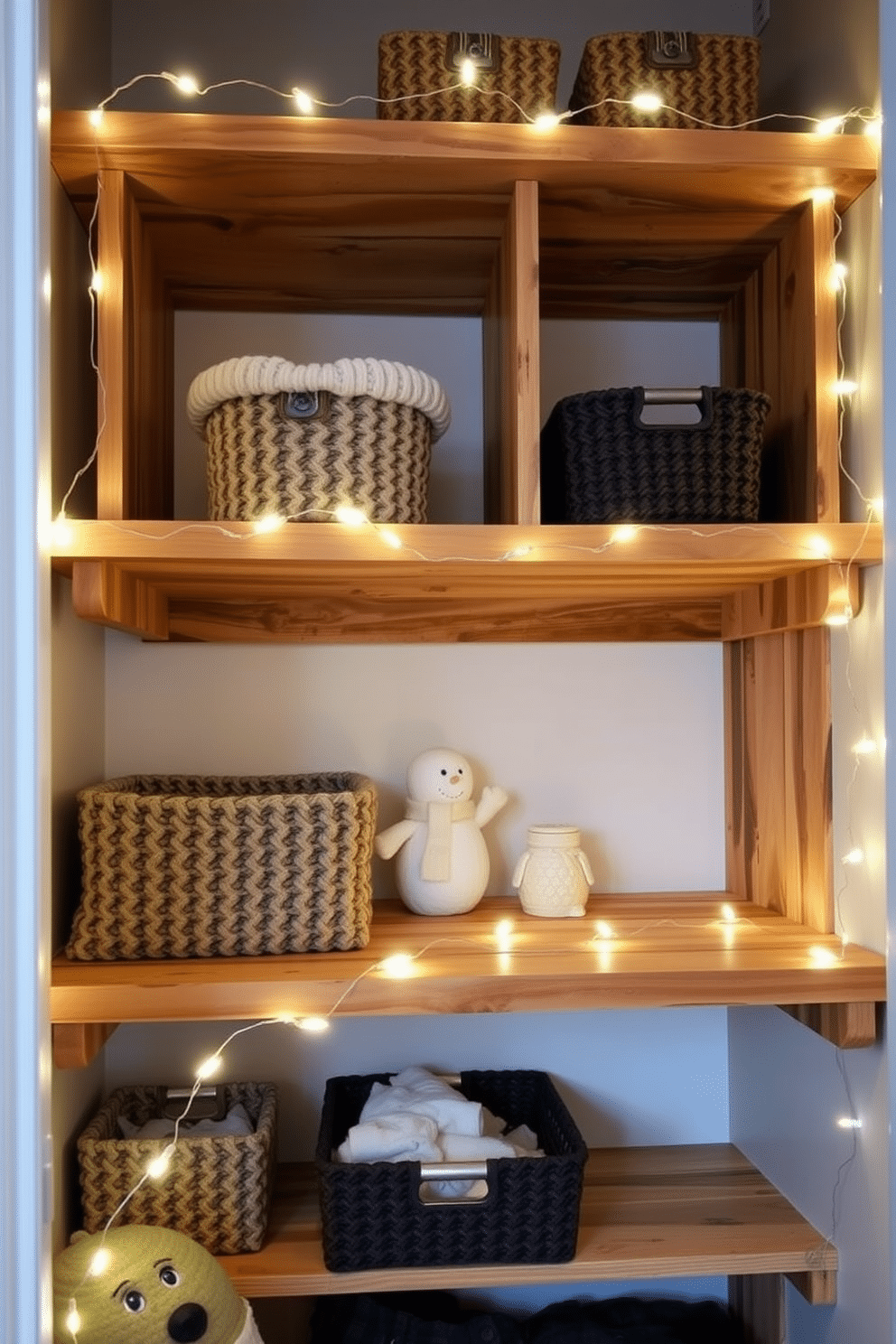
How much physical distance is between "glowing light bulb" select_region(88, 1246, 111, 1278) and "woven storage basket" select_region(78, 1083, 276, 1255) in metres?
0.15

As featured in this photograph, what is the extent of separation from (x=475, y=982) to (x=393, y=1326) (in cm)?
47

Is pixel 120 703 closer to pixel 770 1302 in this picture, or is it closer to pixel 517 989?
pixel 517 989

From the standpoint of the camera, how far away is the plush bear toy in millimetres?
1012

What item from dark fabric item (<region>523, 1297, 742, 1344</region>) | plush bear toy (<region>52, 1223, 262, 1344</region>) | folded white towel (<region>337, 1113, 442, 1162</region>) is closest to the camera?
plush bear toy (<region>52, 1223, 262, 1344</region>)

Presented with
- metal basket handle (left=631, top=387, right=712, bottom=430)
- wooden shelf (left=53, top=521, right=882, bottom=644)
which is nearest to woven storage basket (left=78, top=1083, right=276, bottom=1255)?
wooden shelf (left=53, top=521, right=882, bottom=644)

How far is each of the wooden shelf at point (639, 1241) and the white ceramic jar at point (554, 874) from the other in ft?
1.18

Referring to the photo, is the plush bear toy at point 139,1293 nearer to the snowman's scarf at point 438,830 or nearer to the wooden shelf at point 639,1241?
the wooden shelf at point 639,1241

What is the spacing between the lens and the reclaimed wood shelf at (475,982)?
1.08 metres

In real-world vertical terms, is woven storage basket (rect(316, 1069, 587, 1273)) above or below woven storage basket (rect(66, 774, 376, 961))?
below

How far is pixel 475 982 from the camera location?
111 cm

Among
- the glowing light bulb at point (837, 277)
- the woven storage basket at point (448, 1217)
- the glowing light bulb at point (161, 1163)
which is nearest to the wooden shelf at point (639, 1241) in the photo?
the woven storage basket at point (448, 1217)

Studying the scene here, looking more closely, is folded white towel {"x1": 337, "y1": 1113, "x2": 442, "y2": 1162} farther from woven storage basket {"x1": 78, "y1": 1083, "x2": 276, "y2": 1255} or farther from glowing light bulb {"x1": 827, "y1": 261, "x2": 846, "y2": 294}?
glowing light bulb {"x1": 827, "y1": 261, "x2": 846, "y2": 294}

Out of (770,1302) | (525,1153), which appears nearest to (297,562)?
(525,1153)

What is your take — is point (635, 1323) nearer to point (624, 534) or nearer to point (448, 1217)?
point (448, 1217)
